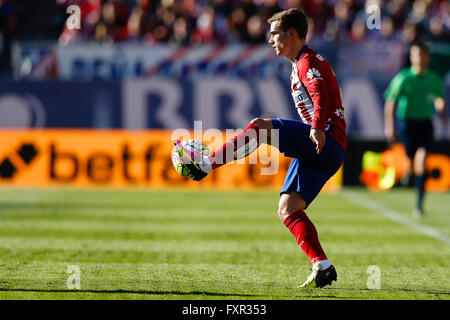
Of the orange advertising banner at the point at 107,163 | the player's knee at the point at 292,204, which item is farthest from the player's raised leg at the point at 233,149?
the orange advertising banner at the point at 107,163

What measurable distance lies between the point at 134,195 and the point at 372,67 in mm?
6508

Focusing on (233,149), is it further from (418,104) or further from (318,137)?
(418,104)

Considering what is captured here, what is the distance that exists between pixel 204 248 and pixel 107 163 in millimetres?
8664

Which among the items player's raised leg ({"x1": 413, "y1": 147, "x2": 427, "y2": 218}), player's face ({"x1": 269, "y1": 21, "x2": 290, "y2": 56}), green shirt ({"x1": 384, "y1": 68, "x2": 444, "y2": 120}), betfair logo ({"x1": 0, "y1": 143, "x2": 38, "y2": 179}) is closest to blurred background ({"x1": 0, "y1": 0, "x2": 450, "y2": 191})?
betfair logo ({"x1": 0, "y1": 143, "x2": 38, "y2": 179})

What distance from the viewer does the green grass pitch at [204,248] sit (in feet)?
19.4

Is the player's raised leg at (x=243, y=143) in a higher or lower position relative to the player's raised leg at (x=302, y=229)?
higher

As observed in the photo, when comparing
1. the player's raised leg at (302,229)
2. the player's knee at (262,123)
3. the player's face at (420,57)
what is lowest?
the player's raised leg at (302,229)

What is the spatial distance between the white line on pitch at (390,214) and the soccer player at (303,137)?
11.8 feet

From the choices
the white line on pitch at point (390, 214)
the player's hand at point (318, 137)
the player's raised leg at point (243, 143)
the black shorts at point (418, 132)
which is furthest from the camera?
the black shorts at point (418, 132)

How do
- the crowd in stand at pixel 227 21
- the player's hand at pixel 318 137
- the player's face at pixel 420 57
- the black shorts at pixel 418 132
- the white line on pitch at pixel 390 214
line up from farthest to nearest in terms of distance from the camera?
the crowd in stand at pixel 227 21
the black shorts at pixel 418 132
the player's face at pixel 420 57
the white line on pitch at pixel 390 214
the player's hand at pixel 318 137

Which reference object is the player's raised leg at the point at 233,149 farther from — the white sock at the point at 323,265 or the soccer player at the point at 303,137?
the white sock at the point at 323,265

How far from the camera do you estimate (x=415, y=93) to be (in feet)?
38.6
